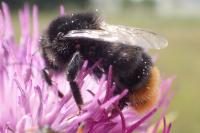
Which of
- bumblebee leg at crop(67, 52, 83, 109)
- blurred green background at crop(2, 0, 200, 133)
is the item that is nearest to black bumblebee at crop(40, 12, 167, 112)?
bumblebee leg at crop(67, 52, 83, 109)

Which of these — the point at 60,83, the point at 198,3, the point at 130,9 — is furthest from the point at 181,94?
the point at 198,3

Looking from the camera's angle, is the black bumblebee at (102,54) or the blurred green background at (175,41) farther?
the blurred green background at (175,41)

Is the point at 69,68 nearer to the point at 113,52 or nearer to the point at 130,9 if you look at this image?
the point at 113,52

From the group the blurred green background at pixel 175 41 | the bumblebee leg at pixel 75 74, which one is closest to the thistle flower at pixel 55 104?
the bumblebee leg at pixel 75 74

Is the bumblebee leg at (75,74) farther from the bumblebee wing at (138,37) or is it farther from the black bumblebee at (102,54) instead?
the bumblebee wing at (138,37)

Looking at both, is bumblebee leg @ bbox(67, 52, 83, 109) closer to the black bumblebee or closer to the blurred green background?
the black bumblebee

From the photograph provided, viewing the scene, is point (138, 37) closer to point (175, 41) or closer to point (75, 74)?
point (75, 74)
